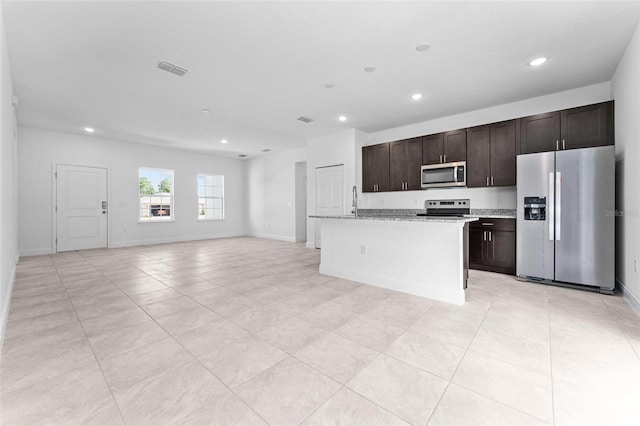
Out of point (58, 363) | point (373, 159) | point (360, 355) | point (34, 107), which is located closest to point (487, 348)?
point (360, 355)

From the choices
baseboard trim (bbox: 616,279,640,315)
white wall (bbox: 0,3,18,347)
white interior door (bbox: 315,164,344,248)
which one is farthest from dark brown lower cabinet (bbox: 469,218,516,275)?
white wall (bbox: 0,3,18,347)

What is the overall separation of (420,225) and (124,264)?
17.2ft

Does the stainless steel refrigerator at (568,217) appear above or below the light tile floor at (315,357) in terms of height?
above

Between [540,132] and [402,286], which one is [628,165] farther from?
[402,286]

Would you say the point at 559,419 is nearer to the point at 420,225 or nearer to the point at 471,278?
the point at 420,225

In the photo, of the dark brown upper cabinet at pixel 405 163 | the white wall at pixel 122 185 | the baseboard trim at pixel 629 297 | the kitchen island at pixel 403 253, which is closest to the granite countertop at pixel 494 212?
the dark brown upper cabinet at pixel 405 163

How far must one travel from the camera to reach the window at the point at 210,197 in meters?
9.12

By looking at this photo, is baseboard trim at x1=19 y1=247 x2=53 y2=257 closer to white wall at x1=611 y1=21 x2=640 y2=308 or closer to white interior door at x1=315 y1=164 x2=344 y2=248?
white interior door at x1=315 y1=164 x2=344 y2=248

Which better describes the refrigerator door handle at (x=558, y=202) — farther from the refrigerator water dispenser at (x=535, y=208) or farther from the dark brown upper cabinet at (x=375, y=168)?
the dark brown upper cabinet at (x=375, y=168)

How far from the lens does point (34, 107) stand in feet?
15.9

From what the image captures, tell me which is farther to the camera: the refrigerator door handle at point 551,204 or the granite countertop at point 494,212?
the granite countertop at point 494,212

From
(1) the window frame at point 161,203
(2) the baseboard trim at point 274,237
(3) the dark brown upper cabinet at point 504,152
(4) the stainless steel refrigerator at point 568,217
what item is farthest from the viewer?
(2) the baseboard trim at point 274,237

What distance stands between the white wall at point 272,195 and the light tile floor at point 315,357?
5058mm

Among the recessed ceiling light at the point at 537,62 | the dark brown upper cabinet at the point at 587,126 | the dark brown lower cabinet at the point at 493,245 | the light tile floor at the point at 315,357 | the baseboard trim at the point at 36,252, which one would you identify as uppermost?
the recessed ceiling light at the point at 537,62
